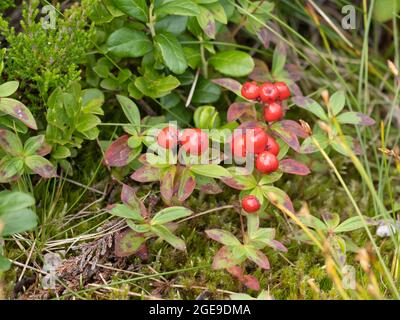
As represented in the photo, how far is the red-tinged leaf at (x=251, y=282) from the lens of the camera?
2.18m

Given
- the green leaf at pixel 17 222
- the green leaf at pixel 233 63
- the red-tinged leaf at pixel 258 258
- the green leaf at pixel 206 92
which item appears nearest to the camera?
the green leaf at pixel 17 222

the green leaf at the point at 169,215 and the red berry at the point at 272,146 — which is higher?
the red berry at the point at 272,146

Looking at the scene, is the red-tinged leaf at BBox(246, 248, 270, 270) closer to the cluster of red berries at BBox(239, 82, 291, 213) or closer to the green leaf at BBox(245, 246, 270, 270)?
the green leaf at BBox(245, 246, 270, 270)

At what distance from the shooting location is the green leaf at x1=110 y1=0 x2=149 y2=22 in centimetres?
249

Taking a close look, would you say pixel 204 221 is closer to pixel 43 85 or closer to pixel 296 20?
pixel 43 85

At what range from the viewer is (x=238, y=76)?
9.03ft

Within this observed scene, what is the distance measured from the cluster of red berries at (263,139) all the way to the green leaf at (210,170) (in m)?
0.12

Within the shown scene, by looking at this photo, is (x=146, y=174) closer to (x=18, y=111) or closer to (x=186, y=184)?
(x=186, y=184)

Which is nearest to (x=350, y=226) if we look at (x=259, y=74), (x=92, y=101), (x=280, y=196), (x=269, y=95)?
(x=280, y=196)

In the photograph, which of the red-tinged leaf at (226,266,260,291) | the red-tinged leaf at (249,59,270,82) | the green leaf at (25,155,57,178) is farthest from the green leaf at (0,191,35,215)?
the red-tinged leaf at (249,59,270,82)

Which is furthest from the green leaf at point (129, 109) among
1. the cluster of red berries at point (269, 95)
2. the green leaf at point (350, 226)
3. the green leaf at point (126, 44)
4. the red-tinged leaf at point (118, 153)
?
the green leaf at point (350, 226)

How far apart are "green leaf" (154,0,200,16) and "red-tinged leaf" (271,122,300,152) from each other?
56 cm

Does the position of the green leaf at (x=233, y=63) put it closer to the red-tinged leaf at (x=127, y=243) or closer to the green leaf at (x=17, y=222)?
the red-tinged leaf at (x=127, y=243)
